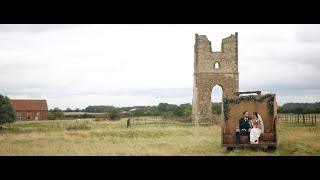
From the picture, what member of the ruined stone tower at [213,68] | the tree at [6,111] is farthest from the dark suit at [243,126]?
the tree at [6,111]

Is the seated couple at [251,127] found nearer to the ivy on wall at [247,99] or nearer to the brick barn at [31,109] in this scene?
the ivy on wall at [247,99]

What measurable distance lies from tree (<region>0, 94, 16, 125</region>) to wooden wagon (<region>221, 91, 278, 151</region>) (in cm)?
1452

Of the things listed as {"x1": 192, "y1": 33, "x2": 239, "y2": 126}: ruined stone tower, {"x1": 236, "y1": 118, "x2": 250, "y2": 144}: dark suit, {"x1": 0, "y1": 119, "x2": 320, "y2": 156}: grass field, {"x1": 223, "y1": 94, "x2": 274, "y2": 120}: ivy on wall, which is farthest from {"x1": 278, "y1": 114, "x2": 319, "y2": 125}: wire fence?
{"x1": 236, "y1": 118, "x2": 250, "y2": 144}: dark suit

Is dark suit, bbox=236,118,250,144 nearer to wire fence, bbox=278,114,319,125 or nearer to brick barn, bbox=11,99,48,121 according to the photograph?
wire fence, bbox=278,114,319,125

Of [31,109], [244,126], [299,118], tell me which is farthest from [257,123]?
[31,109]

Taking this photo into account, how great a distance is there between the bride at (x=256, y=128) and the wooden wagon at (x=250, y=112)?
0.39 ft

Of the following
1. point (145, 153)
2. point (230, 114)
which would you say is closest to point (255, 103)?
point (230, 114)

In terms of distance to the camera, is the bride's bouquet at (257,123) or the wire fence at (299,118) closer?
the bride's bouquet at (257,123)

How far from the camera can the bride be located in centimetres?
1287

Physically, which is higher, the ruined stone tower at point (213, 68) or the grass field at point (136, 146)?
the ruined stone tower at point (213, 68)

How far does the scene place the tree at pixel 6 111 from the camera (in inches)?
891
